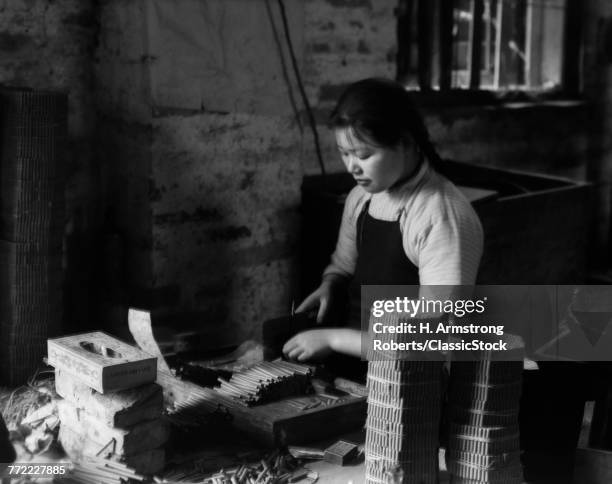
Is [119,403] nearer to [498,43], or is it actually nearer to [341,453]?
[341,453]

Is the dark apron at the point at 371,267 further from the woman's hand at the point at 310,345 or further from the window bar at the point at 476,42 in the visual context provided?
the window bar at the point at 476,42

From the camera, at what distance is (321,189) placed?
3.87 meters

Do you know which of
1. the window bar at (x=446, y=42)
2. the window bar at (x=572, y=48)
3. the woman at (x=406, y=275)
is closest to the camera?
the woman at (x=406, y=275)

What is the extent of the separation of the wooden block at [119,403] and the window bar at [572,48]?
153 inches

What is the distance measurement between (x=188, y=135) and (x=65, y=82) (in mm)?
485

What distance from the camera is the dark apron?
2684 millimetres

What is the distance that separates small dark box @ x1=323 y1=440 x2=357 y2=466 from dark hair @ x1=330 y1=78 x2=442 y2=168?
838 millimetres

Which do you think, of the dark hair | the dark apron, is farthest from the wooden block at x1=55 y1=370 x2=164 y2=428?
the dark hair

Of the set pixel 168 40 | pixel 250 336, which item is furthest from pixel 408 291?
pixel 168 40

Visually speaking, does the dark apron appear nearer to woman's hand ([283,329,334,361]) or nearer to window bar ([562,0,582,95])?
woman's hand ([283,329,334,361])

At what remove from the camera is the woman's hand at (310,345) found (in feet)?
8.55

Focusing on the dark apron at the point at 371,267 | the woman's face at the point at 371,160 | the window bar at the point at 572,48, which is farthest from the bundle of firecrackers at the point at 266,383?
the window bar at the point at 572,48

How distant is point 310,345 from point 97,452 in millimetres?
722

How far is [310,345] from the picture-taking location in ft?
8.55
